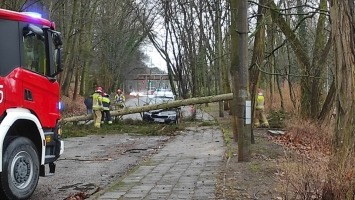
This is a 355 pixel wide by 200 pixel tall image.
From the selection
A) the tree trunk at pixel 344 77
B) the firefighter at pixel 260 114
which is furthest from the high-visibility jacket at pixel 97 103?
the tree trunk at pixel 344 77

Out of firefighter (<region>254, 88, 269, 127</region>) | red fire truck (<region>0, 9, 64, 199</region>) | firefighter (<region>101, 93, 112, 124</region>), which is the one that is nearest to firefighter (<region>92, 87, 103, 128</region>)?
firefighter (<region>101, 93, 112, 124</region>)

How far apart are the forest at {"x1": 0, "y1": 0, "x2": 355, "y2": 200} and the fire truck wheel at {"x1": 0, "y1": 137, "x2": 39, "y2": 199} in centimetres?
435

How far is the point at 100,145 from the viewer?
16.4 metres

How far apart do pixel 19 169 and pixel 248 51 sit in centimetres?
630

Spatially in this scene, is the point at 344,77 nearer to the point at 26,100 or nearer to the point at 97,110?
the point at 26,100

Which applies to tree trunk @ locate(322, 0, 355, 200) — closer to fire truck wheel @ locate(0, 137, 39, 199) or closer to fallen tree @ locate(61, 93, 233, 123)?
fire truck wheel @ locate(0, 137, 39, 199)

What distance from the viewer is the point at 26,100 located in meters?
7.78

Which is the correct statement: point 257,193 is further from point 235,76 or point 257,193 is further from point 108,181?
point 235,76

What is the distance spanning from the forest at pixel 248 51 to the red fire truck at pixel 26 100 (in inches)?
164

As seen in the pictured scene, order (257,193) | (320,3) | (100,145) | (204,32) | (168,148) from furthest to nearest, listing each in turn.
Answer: (204,32) → (320,3) → (100,145) → (168,148) → (257,193)

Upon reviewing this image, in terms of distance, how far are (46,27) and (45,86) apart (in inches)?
39.9

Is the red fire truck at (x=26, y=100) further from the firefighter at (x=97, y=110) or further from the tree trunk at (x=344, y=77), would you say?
the firefighter at (x=97, y=110)

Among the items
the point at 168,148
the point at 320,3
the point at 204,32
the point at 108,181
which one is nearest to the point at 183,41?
the point at 204,32

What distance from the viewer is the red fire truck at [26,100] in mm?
7238
